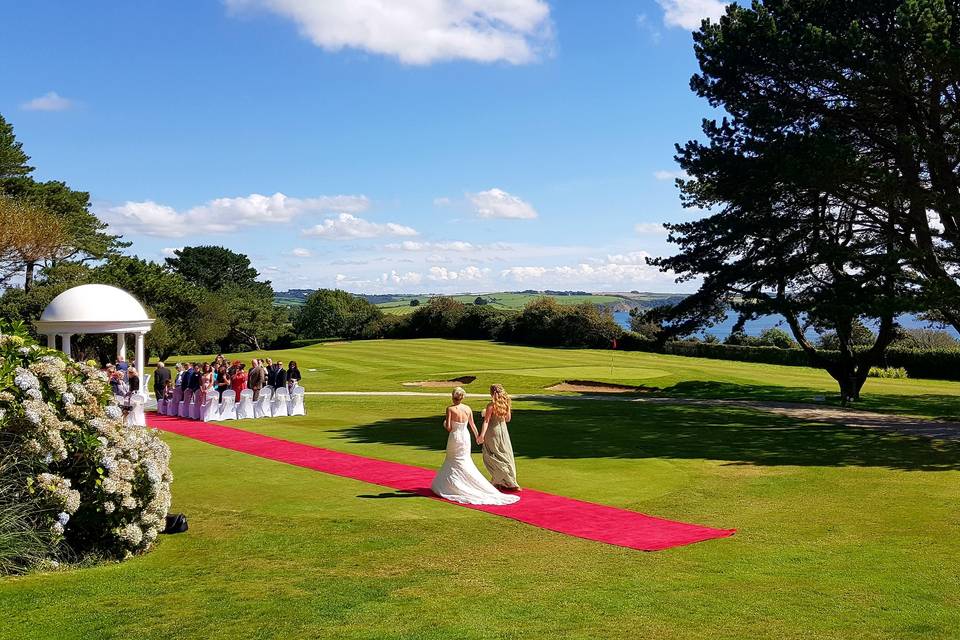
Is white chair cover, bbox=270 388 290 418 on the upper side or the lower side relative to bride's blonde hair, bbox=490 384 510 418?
lower

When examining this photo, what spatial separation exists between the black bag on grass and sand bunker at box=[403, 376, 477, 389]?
28.4 metres

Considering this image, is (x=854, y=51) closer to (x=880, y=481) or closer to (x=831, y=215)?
(x=831, y=215)

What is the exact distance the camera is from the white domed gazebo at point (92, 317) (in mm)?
29734

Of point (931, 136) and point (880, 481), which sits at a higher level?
point (931, 136)

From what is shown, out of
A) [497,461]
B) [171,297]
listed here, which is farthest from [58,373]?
[171,297]

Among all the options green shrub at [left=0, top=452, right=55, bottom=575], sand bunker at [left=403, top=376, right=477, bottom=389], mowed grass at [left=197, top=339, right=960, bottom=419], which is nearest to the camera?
green shrub at [left=0, top=452, right=55, bottom=575]

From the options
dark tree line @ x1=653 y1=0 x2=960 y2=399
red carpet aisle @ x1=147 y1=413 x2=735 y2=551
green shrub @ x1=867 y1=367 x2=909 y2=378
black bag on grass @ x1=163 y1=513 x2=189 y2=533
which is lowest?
red carpet aisle @ x1=147 y1=413 x2=735 y2=551

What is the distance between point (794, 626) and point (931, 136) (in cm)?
2131

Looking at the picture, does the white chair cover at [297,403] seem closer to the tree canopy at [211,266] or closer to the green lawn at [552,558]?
the green lawn at [552,558]

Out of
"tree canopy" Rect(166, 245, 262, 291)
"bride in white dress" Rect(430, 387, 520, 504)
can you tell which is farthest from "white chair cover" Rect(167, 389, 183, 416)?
"tree canopy" Rect(166, 245, 262, 291)

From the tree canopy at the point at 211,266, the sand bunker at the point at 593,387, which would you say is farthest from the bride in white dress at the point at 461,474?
the tree canopy at the point at 211,266

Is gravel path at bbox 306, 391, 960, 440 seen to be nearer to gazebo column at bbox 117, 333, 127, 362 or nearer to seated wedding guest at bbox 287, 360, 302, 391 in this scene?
seated wedding guest at bbox 287, 360, 302, 391

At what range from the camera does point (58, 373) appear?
429 inches

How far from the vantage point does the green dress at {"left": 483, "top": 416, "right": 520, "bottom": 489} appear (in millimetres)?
15109
